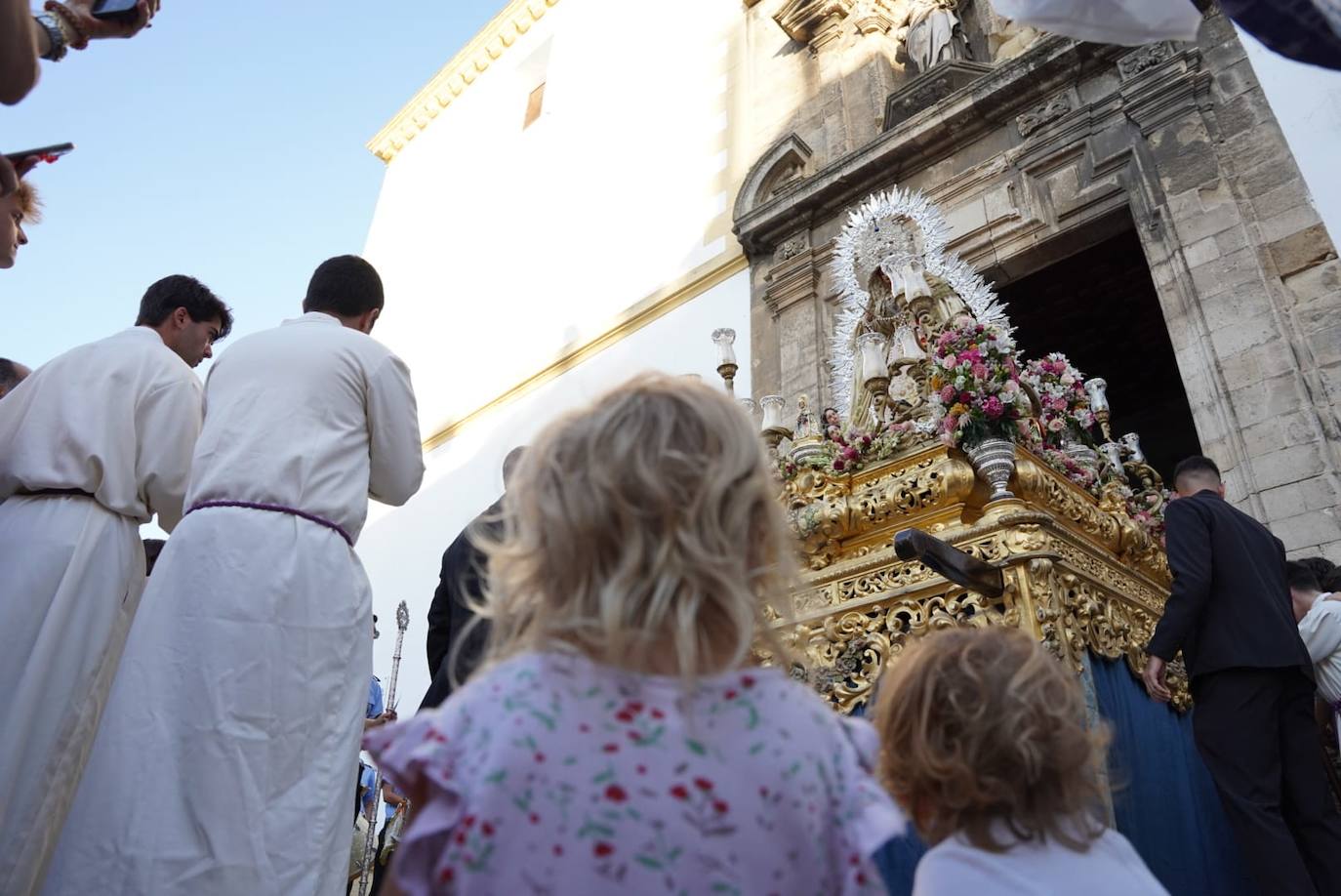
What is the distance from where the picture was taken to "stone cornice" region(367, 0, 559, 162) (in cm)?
1352

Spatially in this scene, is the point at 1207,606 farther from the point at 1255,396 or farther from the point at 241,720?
the point at 241,720

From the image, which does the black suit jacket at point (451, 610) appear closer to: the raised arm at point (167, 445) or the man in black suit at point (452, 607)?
the man in black suit at point (452, 607)

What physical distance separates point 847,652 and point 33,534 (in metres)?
2.06

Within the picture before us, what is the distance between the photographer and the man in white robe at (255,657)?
1539 mm

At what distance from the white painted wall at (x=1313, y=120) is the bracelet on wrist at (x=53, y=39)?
4.90m

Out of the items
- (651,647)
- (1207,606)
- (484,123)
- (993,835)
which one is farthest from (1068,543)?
(484,123)

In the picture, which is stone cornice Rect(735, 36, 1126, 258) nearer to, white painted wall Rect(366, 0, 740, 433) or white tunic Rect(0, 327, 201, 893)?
white painted wall Rect(366, 0, 740, 433)

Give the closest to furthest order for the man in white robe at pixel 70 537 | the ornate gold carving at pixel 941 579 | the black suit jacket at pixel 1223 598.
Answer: the man in white robe at pixel 70 537 < the ornate gold carving at pixel 941 579 < the black suit jacket at pixel 1223 598

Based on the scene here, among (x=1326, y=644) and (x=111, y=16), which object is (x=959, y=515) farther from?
(x=111, y=16)

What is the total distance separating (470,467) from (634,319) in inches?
99.2

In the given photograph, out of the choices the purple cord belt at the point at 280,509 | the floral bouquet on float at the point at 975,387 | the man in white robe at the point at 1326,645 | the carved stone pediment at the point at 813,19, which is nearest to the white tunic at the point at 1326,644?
the man in white robe at the point at 1326,645

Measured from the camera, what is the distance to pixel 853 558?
2.86 metres

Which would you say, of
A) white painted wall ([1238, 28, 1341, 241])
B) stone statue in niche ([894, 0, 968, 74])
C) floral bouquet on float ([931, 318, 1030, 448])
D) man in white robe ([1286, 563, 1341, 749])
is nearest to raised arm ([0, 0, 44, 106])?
floral bouquet on float ([931, 318, 1030, 448])

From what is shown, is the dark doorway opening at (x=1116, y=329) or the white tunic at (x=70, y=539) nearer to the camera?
the white tunic at (x=70, y=539)
